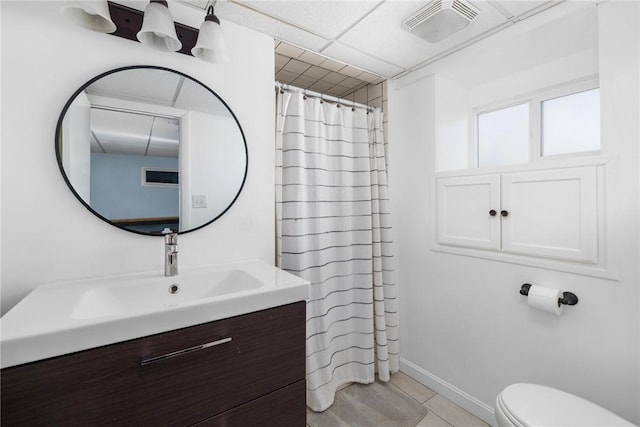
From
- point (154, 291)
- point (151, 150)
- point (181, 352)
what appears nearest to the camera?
point (181, 352)

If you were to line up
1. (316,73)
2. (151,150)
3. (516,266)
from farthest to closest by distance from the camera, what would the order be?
(316,73) → (516,266) → (151,150)

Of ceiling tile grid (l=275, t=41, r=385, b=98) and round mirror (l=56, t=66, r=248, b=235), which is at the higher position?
ceiling tile grid (l=275, t=41, r=385, b=98)

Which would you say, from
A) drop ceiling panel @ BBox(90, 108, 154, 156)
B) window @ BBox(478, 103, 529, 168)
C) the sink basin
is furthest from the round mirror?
window @ BBox(478, 103, 529, 168)

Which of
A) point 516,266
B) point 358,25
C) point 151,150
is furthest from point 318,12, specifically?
point 516,266

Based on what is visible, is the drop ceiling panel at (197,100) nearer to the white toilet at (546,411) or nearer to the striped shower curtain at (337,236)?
the striped shower curtain at (337,236)

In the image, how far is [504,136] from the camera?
1822mm

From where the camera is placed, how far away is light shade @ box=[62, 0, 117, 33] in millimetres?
867

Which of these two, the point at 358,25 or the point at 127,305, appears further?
the point at 358,25

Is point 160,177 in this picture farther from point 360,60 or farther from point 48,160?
point 360,60

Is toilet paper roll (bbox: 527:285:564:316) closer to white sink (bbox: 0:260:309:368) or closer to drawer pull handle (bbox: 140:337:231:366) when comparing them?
white sink (bbox: 0:260:309:368)

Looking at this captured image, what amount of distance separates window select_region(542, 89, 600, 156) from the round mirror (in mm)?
1782

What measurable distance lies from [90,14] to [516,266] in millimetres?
2127

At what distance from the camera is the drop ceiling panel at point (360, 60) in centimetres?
162

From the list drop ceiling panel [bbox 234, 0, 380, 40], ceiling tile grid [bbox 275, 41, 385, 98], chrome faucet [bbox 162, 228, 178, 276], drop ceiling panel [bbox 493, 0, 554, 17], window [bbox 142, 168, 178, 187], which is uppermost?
ceiling tile grid [bbox 275, 41, 385, 98]
